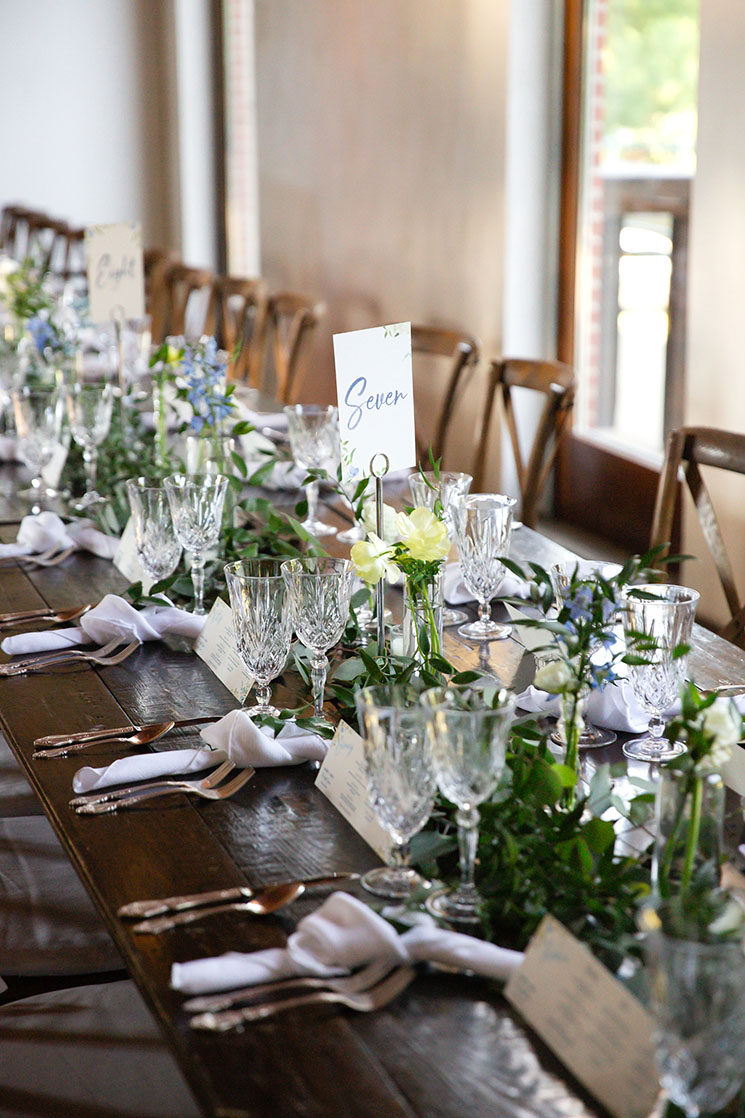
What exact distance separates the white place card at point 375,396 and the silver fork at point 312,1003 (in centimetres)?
61

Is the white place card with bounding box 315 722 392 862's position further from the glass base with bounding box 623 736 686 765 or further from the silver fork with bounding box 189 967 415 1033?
the glass base with bounding box 623 736 686 765

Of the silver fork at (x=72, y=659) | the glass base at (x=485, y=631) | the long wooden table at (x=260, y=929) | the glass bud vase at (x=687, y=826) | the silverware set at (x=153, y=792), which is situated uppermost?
the glass bud vase at (x=687, y=826)

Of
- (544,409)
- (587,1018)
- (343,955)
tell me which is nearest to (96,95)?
(544,409)

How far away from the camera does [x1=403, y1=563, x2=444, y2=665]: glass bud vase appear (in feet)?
4.10

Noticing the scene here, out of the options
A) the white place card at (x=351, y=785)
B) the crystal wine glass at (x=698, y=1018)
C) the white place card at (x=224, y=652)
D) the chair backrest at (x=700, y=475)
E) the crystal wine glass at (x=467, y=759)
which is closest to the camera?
the crystal wine glass at (x=698, y=1018)

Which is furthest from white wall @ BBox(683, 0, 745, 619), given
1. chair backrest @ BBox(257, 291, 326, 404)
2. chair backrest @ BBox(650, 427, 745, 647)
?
chair backrest @ BBox(257, 291, 326, 404)

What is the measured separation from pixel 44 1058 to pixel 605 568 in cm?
82

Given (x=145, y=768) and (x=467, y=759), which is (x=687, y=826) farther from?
(x=145, y=768)

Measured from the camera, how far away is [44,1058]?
4.24 feet

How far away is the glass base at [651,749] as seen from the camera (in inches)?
50.5

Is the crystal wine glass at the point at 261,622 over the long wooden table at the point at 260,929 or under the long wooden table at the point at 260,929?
over

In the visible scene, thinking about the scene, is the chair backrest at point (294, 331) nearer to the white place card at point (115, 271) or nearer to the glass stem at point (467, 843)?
the white place card at point (115, 271)

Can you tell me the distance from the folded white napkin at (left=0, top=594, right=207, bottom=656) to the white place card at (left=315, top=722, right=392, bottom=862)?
486mm

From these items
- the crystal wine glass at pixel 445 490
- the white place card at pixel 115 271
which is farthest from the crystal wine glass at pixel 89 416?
the crystal wine glass at pixel 445 490
